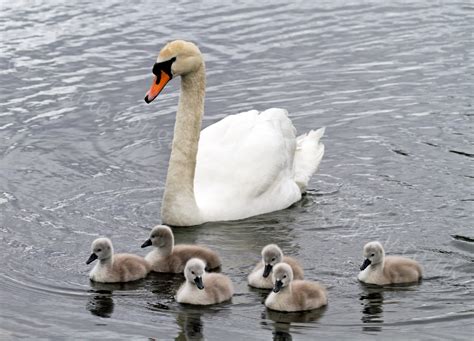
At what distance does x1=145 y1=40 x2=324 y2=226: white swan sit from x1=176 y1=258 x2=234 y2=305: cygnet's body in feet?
7.40

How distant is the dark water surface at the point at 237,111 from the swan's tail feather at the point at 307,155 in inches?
8.0

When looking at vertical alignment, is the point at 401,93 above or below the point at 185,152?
below

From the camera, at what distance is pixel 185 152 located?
13188mm

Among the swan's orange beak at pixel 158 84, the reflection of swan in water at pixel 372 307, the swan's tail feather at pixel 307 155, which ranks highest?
the swan's orange beak at pixel 158 84

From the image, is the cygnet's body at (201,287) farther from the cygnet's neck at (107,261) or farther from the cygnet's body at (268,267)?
the cygnet's neck at (107,261)

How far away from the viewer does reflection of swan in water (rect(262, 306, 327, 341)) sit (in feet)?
33.4

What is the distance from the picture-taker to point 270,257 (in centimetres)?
1086

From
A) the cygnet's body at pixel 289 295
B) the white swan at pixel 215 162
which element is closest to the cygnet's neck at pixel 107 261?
the cygnet's body at pixel 289 295

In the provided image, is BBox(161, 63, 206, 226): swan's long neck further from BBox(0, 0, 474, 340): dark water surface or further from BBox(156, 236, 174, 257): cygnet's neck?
BBox(156, 236, 174, 257): cygnet's neck

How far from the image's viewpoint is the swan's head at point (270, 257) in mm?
10844

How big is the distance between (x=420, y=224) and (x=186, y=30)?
7998mm

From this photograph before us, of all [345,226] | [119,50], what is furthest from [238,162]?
[119,50]

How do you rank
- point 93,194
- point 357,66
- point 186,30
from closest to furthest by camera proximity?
1. point 93,194
2. point 357,66
3. point 186,30

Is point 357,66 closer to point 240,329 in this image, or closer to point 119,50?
point 119,50
